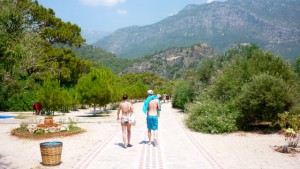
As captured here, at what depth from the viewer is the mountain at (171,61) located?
144750 mm

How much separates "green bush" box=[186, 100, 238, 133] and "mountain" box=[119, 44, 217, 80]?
121 m

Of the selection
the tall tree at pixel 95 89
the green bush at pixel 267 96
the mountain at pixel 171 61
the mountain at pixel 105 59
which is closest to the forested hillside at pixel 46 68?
the tall tree at pixel 95 89

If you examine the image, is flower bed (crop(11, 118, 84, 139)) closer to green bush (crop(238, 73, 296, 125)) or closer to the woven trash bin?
the woven trash bin

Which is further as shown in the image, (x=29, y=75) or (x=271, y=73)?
(x=29, y=75)

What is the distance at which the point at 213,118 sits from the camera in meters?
16.8

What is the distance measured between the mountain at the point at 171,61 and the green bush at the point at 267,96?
123 m

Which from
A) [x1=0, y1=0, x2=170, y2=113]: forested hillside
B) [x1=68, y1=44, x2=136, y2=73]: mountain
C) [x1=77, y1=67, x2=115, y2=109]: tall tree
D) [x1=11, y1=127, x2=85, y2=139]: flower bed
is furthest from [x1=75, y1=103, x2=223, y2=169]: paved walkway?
[x1=68, y1=44, x2=136, y2=73]: mountain

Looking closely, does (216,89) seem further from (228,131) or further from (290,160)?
(290,160)

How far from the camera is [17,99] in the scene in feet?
118

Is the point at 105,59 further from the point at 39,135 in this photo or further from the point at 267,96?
the point at 267,96

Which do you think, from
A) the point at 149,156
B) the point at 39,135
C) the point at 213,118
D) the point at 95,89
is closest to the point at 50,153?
the point at 149,156

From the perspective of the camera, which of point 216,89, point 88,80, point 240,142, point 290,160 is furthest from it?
point 88,80

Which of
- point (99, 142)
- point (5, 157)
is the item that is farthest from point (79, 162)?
point (99, 142)

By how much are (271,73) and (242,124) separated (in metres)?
3.30
